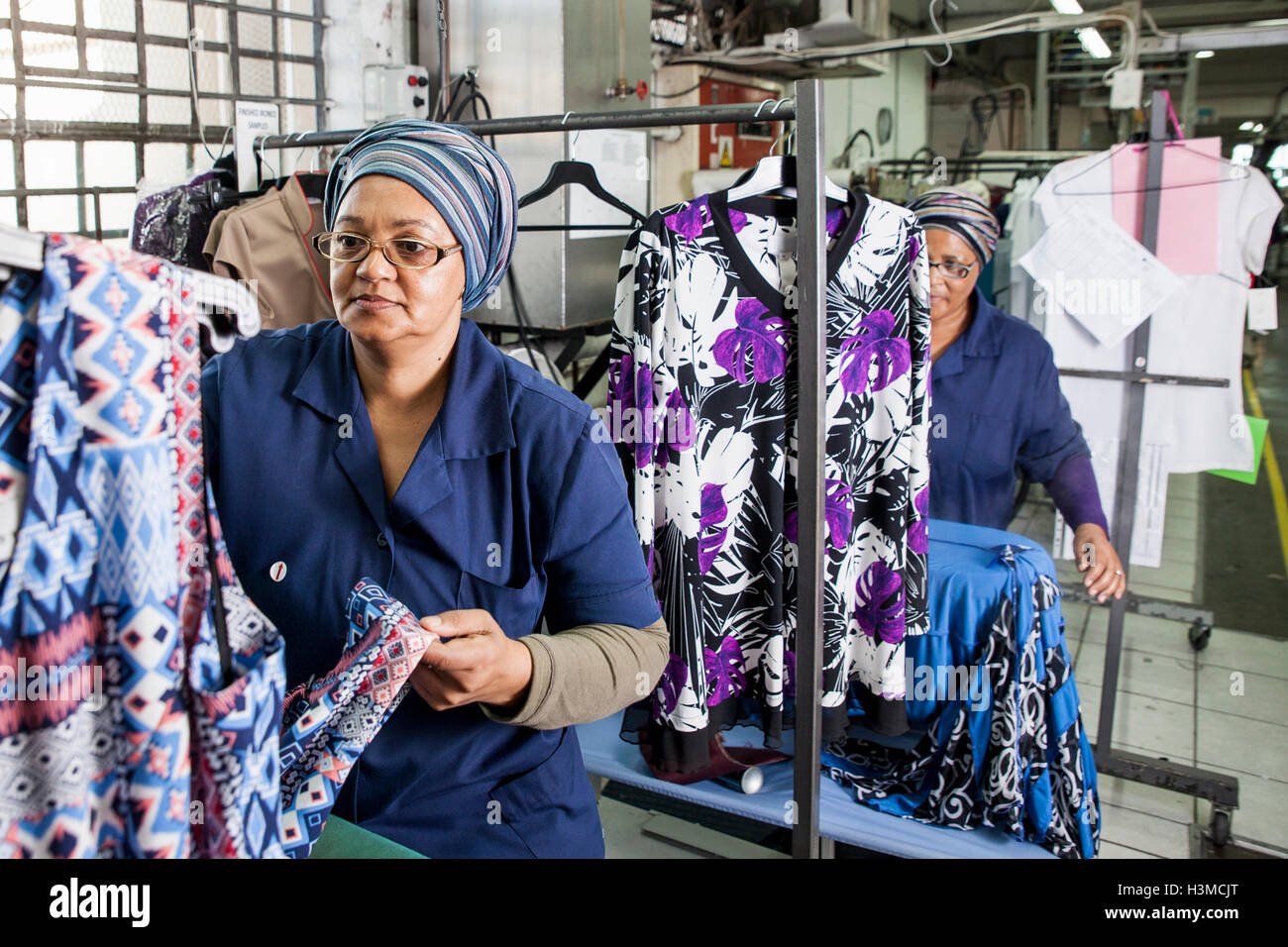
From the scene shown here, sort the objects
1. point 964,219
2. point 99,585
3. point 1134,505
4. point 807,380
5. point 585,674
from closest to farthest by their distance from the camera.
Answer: point 99,585 → point 585,674 → point 807,380 → point 964,219 → point 1134,505

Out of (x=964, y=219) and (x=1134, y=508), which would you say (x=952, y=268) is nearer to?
(x=964, y=219)

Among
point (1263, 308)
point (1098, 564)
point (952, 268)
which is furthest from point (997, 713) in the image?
point (1263, 308)

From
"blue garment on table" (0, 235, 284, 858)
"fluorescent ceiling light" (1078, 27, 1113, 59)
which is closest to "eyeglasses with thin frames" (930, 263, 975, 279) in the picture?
"blue garment on table" (0, 235, 284, 858)

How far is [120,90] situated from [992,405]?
9.07 ft

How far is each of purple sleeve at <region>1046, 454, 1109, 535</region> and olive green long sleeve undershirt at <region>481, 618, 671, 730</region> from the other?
5.74 feet

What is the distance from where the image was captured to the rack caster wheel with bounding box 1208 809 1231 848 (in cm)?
284

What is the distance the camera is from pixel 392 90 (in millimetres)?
3562

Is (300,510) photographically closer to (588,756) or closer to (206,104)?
(588,756)

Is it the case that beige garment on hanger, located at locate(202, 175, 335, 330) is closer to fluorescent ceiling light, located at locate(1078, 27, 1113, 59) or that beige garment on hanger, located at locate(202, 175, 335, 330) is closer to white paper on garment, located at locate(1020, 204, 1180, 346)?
white paper on garment, located at locate(1020, 204, 1180, 346)

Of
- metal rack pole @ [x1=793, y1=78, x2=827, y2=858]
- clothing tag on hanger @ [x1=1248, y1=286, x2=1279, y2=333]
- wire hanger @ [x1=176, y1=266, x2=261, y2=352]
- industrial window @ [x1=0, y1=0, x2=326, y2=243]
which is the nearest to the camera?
wire hanger @ [x1=176, y1=266, x2=261, y2=352]

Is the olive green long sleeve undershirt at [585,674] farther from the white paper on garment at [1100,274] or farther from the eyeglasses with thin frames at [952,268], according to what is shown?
the white paper on garment at [1100,274]

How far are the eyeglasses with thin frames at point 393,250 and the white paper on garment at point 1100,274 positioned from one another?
2649 millimetres

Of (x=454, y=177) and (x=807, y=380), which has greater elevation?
(x=454, y=177)

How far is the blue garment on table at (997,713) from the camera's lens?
2.05m
